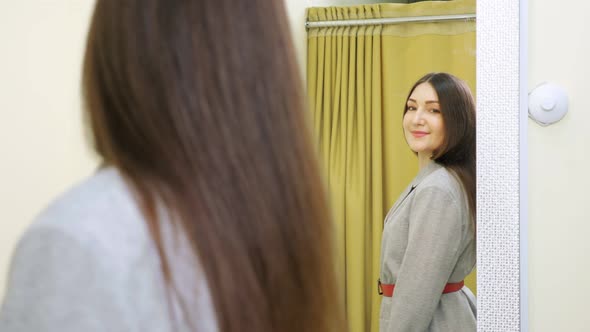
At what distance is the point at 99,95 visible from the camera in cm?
44

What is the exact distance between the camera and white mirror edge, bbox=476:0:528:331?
0.97m

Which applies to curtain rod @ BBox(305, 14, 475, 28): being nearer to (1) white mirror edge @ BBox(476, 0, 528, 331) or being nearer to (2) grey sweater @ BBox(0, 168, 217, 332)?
(1) white mirror edge @ BBox(476, 0, 528, 331)

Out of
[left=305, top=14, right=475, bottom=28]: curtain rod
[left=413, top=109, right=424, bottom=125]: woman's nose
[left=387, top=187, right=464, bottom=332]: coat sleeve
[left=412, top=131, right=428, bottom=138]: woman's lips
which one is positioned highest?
[left=305, top=14, right=475, bottom=28]: curtain rod

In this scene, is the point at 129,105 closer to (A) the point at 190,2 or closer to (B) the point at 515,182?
(A) the point at 190,2

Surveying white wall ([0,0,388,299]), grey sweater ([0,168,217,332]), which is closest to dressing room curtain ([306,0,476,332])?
white wall ([0,0,388,299])

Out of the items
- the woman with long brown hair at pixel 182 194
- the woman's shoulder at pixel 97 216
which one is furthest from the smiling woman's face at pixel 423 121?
the woman's shoulder at pixel 97 216

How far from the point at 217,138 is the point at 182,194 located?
0.15 feet

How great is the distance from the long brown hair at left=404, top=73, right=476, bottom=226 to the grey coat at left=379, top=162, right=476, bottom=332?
0.04 ft

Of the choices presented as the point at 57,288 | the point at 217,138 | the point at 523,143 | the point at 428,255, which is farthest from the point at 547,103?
the point at 57,288

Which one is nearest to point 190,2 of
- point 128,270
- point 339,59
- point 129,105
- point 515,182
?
point 129,105

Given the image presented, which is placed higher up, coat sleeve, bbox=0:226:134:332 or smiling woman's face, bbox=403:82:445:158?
smiling woman's face, bbox=403:82:445:158

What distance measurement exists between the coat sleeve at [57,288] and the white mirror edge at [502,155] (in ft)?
2.30

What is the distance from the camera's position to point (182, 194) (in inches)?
16.8

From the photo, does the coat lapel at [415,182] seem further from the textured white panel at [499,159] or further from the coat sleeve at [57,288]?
the coat sleeve at [57,288]
